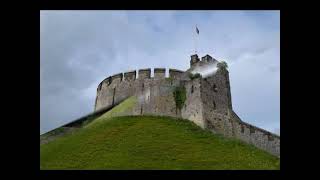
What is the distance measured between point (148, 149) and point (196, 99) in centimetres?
902

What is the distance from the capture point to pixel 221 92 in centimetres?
4038

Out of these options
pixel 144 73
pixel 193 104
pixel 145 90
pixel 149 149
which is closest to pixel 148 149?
pixel 149 149

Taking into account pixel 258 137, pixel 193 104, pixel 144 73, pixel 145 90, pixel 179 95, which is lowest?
pixel 258 137

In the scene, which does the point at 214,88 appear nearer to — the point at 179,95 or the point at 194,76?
the point at 194,76

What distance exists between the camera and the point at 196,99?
38219 mm

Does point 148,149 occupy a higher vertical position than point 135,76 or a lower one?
lower

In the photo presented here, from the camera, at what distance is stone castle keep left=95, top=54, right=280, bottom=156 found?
122ft

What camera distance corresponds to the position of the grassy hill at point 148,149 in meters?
28.0

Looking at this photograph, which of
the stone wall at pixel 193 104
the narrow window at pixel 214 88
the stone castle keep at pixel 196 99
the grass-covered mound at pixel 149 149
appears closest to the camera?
the grass-covered mound at pixel 149 149

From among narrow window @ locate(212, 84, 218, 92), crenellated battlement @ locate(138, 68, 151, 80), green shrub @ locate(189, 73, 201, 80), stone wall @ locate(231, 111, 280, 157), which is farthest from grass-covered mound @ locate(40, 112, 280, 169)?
crenellated battlement @ locate(138, 68, 151, 80)

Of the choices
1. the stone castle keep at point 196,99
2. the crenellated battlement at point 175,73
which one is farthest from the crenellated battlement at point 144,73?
the crenellated battlement at point 175,73

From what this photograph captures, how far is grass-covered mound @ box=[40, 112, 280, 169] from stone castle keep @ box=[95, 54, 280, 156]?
2.62 meters

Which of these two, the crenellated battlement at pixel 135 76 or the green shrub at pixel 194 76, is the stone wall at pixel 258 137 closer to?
the green shrub at pixel 194 76
